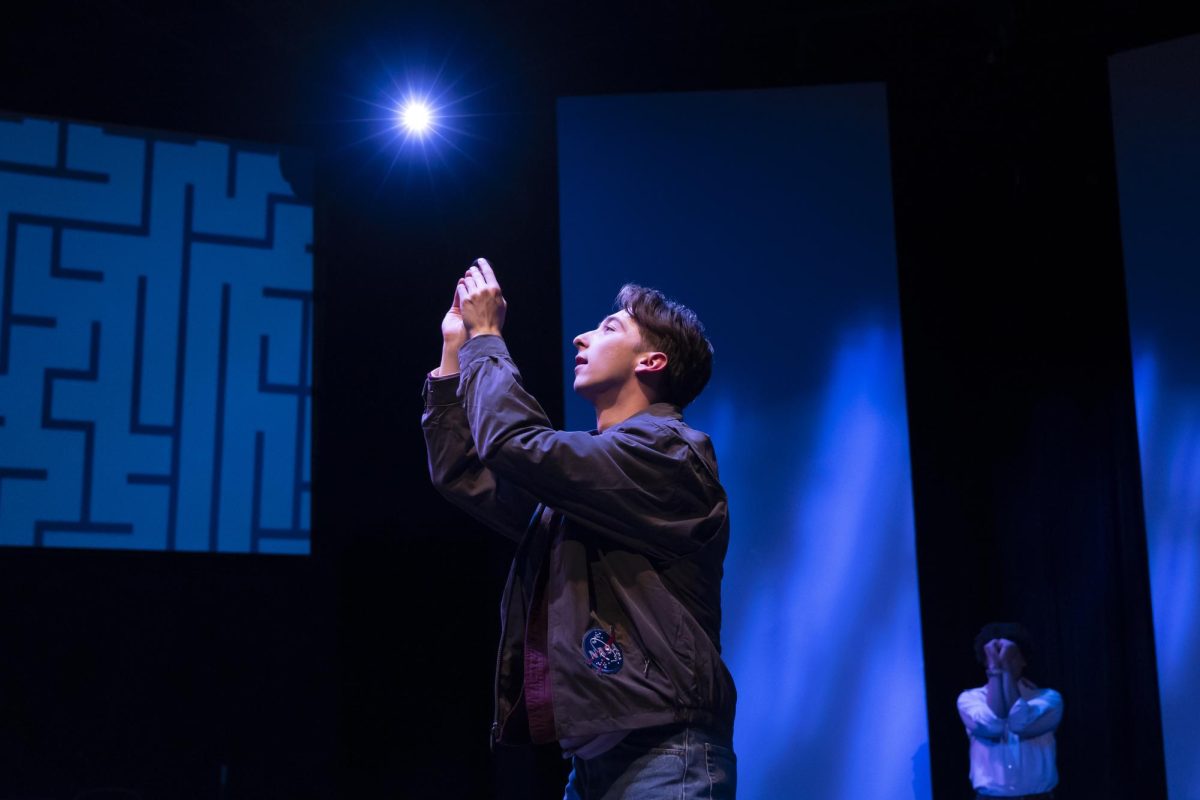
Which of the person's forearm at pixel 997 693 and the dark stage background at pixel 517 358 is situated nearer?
the dark stage background at pixel 517 358

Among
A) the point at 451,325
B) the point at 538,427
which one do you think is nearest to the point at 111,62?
the point at 451,325

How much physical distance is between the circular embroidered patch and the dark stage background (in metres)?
2.65

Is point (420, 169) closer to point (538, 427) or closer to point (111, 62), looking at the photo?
point (111, 62)

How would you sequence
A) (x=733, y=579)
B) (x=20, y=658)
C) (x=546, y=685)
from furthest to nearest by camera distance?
(x=733, y=579), (x=20, y=658), (x=546, y=685)

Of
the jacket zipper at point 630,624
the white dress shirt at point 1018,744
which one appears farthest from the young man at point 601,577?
the white dress shirt at point 1018,744

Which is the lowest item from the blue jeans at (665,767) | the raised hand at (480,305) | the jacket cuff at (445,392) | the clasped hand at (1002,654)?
the clasped hand at (1002,654)

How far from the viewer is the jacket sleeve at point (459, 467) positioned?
2078mm

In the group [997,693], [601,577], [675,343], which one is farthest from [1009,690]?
[601,577]

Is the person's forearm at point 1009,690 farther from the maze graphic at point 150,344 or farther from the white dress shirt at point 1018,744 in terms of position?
the maze graphic at point 150,344

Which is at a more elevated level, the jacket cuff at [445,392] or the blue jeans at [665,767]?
the jacket cuff at [445,392]

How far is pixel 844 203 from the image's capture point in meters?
5.09

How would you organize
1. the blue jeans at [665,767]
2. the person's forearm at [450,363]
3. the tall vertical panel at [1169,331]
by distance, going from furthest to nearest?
the tall vertical panel at [1169,331]
the person's forearm at [450,363]
the blue jeans at [665,767]

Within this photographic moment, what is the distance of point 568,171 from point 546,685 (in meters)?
3.43

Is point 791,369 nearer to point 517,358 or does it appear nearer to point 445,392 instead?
point 517,358
